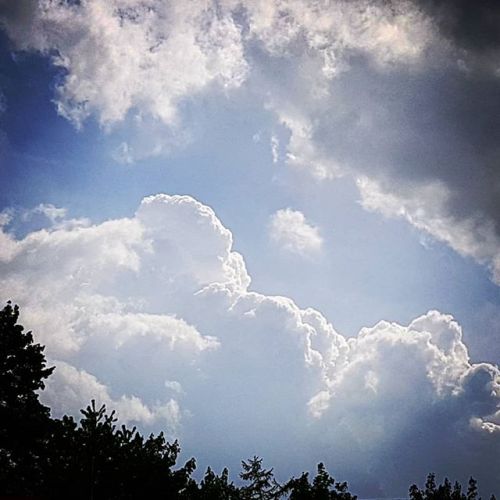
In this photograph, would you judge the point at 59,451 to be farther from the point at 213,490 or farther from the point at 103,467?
the point at 213,490

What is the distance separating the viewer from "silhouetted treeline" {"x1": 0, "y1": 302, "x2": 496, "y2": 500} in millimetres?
31062

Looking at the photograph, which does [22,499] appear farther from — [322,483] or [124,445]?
[322,483]

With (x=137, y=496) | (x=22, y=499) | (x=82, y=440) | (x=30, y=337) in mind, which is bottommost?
(x=22, y=499)

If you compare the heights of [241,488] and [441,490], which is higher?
[441,490]

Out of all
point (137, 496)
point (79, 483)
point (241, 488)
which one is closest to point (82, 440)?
point (79, 483)

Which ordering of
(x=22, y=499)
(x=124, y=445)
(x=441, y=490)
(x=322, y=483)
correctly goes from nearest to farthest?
(x=22, y=499), (x=124, y=445), (x=322, y=483), (x=441, y=490)

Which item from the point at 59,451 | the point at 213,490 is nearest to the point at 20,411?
the point at 59,451

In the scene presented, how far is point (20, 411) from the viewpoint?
33.6 m

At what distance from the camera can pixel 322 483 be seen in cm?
4372

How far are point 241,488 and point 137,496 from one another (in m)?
30.9

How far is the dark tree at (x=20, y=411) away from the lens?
108 feet

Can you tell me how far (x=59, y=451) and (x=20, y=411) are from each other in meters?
3.77

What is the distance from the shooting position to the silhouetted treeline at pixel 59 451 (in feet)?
102

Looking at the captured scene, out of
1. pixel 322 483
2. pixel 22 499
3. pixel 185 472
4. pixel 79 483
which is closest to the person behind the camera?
pixel 22 499
